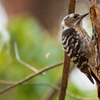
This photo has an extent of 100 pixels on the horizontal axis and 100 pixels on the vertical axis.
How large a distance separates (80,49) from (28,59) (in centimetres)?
68

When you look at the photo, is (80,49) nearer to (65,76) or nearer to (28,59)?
(65,76)

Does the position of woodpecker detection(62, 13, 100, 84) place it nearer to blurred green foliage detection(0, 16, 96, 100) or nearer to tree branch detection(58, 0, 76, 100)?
tree branch detection(58, 0, 76, 100)

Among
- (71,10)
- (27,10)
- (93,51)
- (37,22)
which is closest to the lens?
(71,10)

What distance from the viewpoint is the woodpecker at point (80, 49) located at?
3.83 feet

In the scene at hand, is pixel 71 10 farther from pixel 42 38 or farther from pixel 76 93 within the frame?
pixel 76 93

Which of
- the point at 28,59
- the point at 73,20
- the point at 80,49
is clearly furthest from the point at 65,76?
the point at 28,59

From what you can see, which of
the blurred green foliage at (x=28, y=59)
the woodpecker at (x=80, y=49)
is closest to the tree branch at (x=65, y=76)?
the woodpecker at (x=80, y=49)

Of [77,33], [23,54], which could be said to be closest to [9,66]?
[23,54]

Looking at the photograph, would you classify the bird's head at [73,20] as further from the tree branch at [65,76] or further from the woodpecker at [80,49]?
the tree branch at [65,76]

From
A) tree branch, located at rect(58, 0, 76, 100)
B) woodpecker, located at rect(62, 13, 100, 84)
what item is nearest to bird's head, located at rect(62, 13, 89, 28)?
woodpecker, located at rect(62, 13, 100, 84)

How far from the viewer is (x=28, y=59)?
172cm

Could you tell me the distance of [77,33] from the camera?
1243 millimetres

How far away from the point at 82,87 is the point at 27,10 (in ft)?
3.77

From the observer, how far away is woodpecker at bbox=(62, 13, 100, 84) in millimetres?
1167
